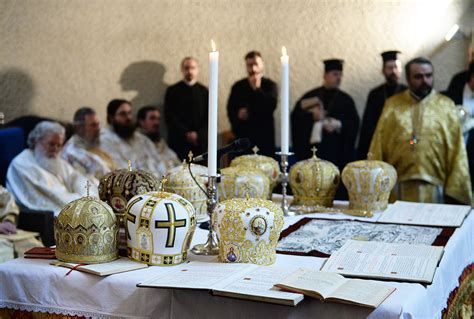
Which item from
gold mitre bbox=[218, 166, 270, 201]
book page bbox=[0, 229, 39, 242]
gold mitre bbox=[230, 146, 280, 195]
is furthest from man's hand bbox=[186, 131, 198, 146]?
gold mitre bbox=[218, 166, 270, 201]

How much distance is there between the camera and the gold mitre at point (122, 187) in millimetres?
2617

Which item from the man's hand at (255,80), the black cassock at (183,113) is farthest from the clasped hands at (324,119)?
the black cassock at (183,113)

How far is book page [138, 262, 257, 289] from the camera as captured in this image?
2.20 meters

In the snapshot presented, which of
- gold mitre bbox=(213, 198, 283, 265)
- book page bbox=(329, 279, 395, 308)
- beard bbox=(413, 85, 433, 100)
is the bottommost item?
book page bbox=(329, 279, 395, 308)

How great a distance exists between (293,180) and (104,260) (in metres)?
1.35

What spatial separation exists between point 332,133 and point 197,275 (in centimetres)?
433

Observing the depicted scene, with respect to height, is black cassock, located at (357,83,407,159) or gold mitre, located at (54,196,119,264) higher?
black cassock, located at (357,83,407,159)

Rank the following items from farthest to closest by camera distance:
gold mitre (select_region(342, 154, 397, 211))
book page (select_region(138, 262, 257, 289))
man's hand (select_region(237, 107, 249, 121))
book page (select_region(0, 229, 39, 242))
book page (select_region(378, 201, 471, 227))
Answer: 1. man's hand (select_region(237, 107, 249, 121))
2. book page (select_region(0, 229, 39, 242))
3. gold mitre (select_region(342, 154, 397, 211))
4. book page (select_region(378, 201, 471, 227))
5. book page (select_region(138, 262, 257, 289))

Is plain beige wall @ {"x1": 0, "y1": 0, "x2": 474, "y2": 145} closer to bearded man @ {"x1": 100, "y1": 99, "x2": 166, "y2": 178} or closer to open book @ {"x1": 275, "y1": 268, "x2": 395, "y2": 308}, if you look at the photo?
bearded man @ {"x1": 100, "y1": 99, "x2": 166, "y2": 178}

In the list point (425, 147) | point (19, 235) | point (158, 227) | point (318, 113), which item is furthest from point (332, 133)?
point (158, 227)

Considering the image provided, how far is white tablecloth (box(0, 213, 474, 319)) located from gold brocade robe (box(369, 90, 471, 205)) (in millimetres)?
3360

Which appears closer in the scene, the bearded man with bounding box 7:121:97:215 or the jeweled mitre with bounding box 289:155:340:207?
the jeweled mitre with bounding box 289:155:340:207

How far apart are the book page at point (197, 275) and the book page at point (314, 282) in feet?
0.61

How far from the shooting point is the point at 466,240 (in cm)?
309
